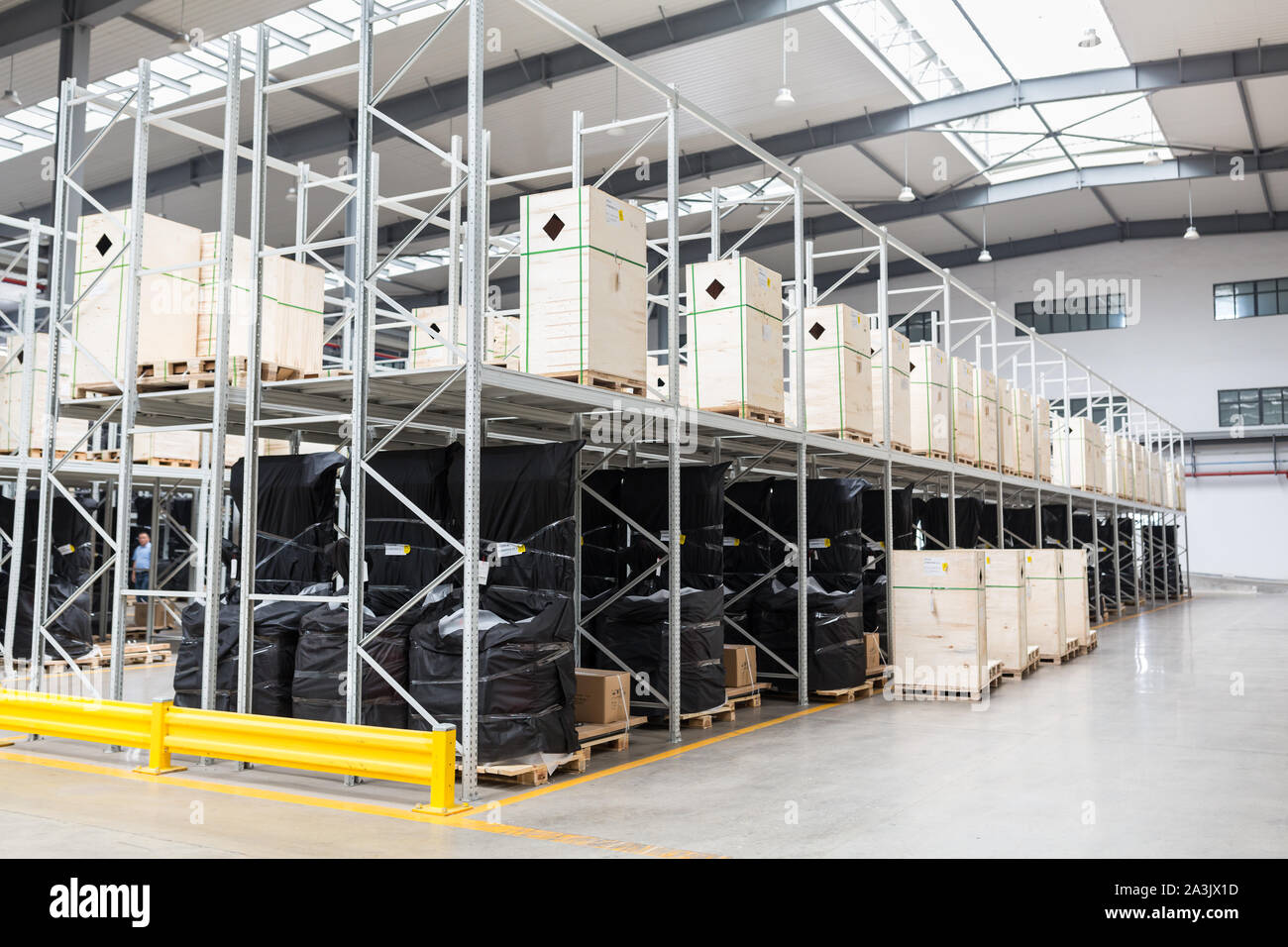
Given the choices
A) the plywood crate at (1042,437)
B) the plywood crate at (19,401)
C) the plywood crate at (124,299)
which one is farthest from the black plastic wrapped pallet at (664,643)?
the plywood crate at (1042,437)

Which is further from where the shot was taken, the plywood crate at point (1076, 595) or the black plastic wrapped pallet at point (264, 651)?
the plywood crate at point (1076, 595)

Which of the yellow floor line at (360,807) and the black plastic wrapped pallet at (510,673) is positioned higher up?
the black plastic wrapped pallet at (510,673)

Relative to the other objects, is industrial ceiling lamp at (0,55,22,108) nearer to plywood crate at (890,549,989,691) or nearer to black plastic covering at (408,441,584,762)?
black plastic covering at (408,441,584,762)

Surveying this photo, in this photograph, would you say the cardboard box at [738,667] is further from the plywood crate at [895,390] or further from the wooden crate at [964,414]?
the wooden crate at [964,414]

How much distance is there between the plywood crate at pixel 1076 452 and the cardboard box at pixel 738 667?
39.9 feet

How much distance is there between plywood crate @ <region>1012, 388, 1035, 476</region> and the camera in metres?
17.1

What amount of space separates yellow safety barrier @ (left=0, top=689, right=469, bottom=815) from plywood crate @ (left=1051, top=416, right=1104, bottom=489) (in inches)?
670

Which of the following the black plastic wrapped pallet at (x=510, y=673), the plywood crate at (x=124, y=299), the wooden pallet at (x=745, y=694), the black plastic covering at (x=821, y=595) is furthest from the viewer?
the black plastic covering at (x=821, y=595)

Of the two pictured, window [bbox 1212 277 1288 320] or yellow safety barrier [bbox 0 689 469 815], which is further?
window [bbox 1212 277 1288 320]

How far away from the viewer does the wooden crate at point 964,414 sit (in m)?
14.5

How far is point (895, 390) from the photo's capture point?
42.5 feet

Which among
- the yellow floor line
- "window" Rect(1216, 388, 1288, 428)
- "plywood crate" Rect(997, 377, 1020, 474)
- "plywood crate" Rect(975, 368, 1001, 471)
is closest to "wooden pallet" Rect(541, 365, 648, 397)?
the yellow floor line
